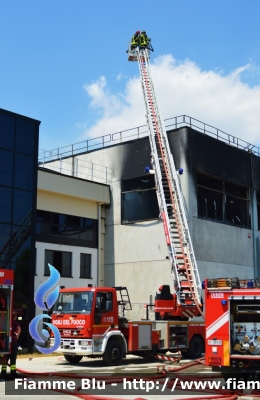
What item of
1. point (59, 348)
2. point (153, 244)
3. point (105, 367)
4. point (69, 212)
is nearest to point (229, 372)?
point (105, 367)

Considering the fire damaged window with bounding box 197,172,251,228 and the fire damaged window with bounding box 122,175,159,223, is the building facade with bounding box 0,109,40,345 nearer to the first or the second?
the fire damaged window with bounding box 122,175,159,223

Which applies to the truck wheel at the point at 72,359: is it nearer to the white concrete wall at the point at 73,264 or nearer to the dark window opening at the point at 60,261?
the white concrete wall at the point at 73,264

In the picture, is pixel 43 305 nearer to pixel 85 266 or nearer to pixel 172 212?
pixel 172 212

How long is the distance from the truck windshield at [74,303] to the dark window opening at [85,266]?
8.93 meters

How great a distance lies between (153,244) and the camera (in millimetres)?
26500

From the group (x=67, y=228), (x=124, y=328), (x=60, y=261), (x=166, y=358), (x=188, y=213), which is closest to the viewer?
(x=124, y=328)

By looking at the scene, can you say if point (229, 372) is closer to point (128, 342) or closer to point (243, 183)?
point (128, 342)

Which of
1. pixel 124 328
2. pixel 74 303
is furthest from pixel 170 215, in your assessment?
pixel 74 303

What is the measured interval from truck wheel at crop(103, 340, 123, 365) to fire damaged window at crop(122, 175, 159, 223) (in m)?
10.1

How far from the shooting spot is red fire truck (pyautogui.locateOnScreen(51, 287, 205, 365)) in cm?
1722

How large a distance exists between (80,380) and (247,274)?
17.5 meters

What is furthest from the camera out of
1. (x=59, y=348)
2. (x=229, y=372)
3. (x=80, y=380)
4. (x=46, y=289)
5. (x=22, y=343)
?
(x=22, y=343)

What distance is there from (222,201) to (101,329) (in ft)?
43.9

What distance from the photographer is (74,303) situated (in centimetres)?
1786
